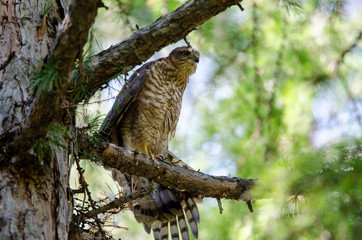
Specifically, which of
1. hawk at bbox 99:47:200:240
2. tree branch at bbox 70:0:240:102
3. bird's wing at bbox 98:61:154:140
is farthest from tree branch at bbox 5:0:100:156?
bird's wing at bbox 98:61:154:140

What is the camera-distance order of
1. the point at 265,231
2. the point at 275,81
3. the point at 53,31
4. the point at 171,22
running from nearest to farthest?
1. the point at 265,231
2. the point at 171,22
3. the point at 53,31
4. the point at 275,81

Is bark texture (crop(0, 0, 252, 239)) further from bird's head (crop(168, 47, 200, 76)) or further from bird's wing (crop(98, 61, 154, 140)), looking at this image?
bird's head (crop(168, 47, 200, 76))

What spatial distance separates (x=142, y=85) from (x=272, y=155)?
1664 mm

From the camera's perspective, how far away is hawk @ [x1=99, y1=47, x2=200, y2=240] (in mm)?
3943

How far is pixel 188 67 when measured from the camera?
5016 mm

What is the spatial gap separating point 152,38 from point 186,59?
2382 millimetres

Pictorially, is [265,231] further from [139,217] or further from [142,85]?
[142,85]

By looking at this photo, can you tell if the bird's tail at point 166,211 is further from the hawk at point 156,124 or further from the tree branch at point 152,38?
the tree branch at point 152,38

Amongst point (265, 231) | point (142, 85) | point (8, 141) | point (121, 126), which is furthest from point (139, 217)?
point (8, 141)

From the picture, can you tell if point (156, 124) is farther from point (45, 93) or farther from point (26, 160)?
point (45, 93)

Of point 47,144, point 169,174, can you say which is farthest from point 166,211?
point 47,144

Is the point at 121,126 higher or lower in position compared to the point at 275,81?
lower

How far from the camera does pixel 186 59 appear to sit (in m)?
5.00

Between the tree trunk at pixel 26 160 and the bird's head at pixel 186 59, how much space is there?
231 cm
